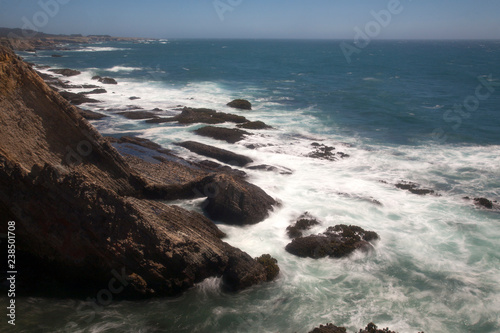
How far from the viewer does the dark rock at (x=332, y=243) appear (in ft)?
48.9

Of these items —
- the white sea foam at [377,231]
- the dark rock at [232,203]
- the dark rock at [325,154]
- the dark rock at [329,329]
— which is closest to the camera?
the dark rock at [329,329]

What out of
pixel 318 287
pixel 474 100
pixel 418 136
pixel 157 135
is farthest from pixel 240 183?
pixel 474 100

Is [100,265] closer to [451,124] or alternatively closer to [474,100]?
[451,124]

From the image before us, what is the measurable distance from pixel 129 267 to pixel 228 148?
55.8 ft

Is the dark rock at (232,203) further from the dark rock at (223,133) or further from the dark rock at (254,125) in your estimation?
the dark rock at (254,125)

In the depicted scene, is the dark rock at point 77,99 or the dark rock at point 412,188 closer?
the dark rock at point 412,188

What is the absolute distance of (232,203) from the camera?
1667 centimetres

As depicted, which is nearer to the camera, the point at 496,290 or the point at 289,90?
the point at 496,290

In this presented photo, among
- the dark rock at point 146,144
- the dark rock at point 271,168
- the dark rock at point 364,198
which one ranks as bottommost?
the dark rock at point 364,198

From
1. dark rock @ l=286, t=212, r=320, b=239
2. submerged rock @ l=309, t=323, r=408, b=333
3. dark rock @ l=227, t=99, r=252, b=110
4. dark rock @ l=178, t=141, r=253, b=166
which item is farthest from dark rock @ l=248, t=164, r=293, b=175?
dark rock @ l=227, t=99, r=252, b=110

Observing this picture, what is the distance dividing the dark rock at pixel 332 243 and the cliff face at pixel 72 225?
2573 mm

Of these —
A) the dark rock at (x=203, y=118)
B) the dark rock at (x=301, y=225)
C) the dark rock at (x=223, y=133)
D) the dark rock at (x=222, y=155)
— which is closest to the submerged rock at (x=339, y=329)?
the dark rock at (x=301, y=225)

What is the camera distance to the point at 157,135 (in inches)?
1184

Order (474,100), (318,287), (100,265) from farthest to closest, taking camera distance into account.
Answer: (474,100)
(318,287)
(100,265)
